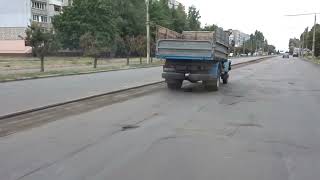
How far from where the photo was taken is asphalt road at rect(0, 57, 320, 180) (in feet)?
23.8

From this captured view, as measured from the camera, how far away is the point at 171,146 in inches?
→ 361

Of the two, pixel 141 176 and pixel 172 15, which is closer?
pixel 141 176

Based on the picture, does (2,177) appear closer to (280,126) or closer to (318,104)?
(280,126)

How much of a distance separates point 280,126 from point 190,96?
751 centimetres

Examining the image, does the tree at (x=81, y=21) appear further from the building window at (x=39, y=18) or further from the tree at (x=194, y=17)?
the tree at (x=194, y=17)

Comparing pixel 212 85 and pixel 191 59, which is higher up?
pixel 191 59

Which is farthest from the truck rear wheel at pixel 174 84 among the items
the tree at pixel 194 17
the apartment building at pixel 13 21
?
the tree at pixel 194 17

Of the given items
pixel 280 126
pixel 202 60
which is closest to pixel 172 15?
pixel 202 60

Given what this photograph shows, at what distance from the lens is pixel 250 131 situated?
36.0 feet

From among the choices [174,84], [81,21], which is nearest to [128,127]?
[174,84]

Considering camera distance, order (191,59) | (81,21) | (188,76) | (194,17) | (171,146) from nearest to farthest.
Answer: (171,146)
(191,59)
(188,76)
(81,21)
(194,17)

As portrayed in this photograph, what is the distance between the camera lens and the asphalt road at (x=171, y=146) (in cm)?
725

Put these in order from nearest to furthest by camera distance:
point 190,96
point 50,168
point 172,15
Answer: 1. point 50,168
2. point 190,96
3. point 172,15

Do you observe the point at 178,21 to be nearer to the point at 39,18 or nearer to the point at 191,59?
the point at 39,18
